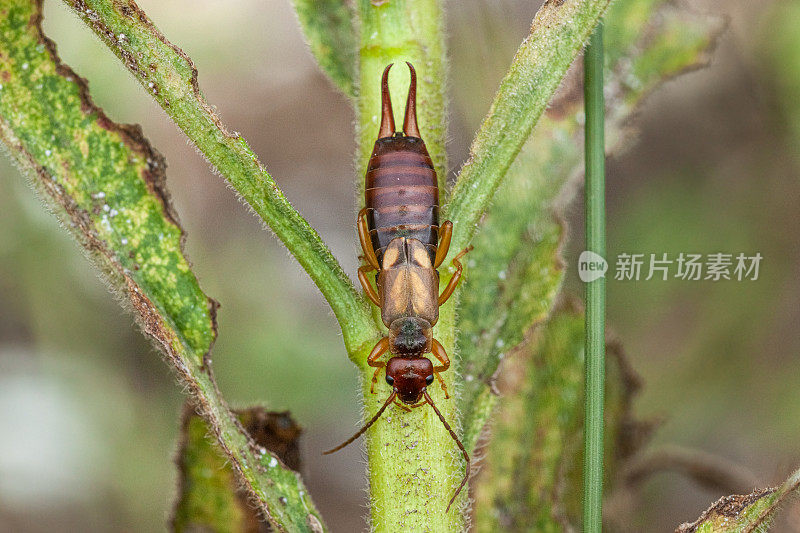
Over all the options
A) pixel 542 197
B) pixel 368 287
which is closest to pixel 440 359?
pixel 368 287

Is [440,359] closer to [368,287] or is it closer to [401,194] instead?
[368,287]

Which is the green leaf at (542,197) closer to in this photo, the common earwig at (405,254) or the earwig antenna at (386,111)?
the common earwig at (405,254)

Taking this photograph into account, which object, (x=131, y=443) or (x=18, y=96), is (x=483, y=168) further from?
(x=131, y=443)

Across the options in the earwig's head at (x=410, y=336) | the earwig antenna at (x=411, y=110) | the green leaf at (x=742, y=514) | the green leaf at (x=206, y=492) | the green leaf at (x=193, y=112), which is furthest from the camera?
the green leaf at (x=206, y=492)

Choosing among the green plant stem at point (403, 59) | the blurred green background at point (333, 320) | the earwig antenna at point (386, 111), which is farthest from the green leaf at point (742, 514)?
the blurred green background at point (333, 320)

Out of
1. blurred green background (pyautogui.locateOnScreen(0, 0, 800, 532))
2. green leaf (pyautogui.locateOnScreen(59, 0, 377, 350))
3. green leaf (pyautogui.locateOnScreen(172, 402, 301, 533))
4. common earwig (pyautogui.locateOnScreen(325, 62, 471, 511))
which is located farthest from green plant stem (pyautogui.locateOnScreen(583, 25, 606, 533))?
blurred green background (pyautogui.locateOnScreen(0, 0, 800, 532))

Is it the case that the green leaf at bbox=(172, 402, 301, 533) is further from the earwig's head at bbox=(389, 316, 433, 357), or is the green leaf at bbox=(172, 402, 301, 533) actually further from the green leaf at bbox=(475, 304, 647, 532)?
the green leaf at bbox=(475, 304, 647, 532)

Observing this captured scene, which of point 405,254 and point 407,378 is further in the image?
point 405,254
